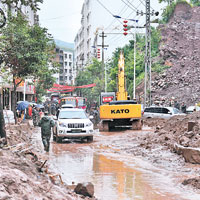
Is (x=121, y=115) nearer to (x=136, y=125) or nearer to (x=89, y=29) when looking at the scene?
(x=136, y=125)

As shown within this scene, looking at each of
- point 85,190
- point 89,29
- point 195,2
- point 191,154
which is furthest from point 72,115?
point 89,29

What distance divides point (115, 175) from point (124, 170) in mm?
932

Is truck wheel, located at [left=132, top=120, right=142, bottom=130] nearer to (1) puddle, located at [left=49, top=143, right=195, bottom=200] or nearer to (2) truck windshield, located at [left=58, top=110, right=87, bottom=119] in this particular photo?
(2) truck windshield, located at [left=58, top=110, right=87, bottom=119]

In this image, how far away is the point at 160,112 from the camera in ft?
101

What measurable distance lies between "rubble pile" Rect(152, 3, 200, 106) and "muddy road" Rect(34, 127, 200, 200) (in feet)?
99.5

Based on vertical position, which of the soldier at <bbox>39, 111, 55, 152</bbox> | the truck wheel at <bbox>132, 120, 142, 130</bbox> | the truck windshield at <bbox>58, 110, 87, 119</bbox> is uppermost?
the truck windshield at <bbox>58, 110, 87, 119</bbox>

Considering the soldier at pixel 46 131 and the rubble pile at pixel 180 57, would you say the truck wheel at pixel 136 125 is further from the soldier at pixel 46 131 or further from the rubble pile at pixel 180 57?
the rubble pile at pixel 180 57

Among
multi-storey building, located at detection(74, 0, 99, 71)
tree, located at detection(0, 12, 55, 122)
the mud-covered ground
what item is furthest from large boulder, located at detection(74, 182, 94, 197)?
multi-storey building, located at detection(74, 0, 99, 71)

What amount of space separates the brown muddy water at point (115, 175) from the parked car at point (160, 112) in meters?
15.2

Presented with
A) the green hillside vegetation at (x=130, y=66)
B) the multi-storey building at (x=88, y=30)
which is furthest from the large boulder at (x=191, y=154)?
the multi-storey building at (x=88, y=30)

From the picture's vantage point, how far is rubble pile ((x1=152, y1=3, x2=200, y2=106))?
154 feet

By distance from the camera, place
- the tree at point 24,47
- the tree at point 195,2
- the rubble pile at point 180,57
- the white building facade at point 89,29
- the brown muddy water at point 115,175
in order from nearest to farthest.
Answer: the brown muddy water at point 115,175 < the tree at point 24,47 < the rubble pile at point 180,57 < the tree at point 195,2 < the white building facade at point 89,29

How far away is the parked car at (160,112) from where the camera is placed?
1184 inches

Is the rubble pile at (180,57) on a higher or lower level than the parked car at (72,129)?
higher
